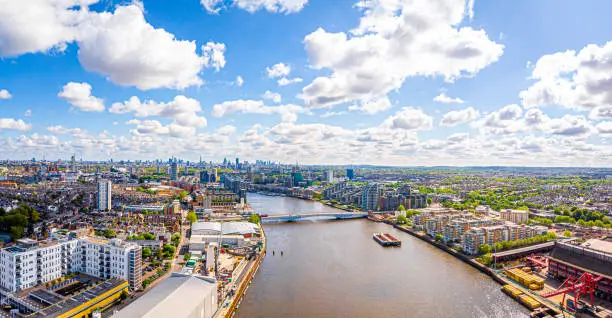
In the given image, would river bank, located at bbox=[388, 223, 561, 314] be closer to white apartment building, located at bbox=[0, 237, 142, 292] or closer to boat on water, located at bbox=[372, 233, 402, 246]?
boat on water, located at bbox=[372, 233, 402, 246]

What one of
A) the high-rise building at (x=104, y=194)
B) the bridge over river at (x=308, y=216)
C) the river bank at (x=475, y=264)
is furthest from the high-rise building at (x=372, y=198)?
the high-rise building at (x=104, y=194)

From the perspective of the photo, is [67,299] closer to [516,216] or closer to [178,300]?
[178,300]

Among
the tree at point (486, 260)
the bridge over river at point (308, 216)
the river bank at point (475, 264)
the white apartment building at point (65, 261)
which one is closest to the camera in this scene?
the white apartment building at point (65, 261)

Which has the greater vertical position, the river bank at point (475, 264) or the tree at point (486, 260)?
the tree at point (486, 260)

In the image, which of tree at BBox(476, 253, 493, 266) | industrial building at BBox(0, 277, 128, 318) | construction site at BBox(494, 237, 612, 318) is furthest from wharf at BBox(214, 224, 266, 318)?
tree at BBox(476, 253, 493, 266)

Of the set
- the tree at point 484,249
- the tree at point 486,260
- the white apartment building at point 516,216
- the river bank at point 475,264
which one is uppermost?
the white apartment building at point 516,216

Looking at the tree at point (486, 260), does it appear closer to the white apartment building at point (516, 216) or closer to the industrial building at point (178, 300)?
the white apartment building at point (516, 216)
